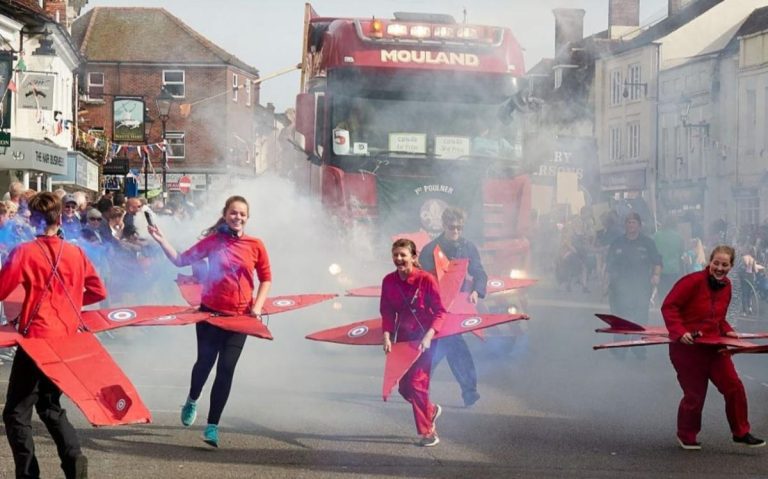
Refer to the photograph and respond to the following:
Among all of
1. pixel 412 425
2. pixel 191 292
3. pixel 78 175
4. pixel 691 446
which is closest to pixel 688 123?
pixel 78 175

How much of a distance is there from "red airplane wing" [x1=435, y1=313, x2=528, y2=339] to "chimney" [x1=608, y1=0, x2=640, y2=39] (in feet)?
174

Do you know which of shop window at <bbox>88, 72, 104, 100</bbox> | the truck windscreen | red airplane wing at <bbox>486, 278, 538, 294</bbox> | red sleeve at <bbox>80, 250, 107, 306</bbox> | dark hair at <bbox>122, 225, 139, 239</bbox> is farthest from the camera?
shop window at <bbox>88, 72, 104, 100</bbox>

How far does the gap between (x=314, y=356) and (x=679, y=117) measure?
112ft

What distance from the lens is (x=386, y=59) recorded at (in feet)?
53.1

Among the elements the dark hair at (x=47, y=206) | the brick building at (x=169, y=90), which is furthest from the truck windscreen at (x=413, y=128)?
the brick building at (x=169, y=90)

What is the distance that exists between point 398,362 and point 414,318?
37 centimetres

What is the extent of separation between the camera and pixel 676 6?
5903 cm

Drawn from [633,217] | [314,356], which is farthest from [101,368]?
[633,217]

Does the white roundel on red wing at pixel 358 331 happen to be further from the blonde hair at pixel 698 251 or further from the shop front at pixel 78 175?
the shop front at pixel 78 175

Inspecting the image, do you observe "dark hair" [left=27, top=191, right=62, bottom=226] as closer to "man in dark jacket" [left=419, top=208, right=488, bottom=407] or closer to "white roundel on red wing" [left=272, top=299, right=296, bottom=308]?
"white roundel on red wing" [left=272, top=299, right=296, bottom=308]

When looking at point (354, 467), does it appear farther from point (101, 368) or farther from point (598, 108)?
point (598, 108)

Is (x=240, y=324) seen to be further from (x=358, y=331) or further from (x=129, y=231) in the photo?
(x=129, y=231)

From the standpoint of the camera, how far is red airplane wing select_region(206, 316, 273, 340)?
354 inches

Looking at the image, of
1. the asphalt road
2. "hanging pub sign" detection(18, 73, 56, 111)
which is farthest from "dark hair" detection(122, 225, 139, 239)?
"hanging pub sign" detection(18, 73, 56, 111)
